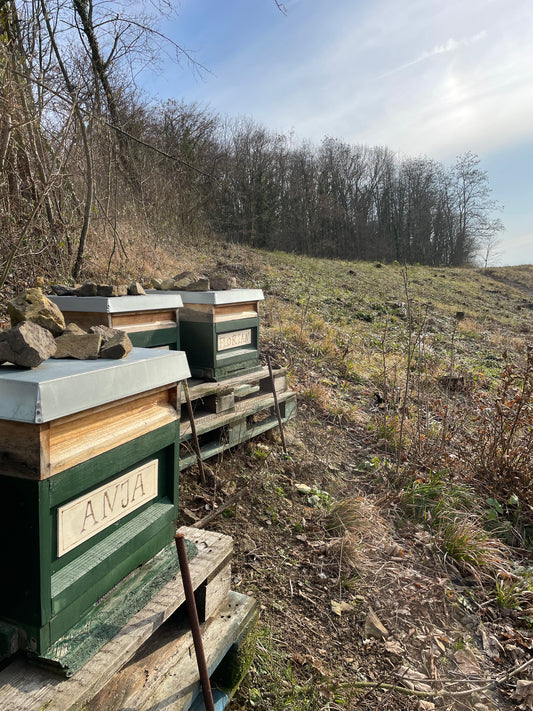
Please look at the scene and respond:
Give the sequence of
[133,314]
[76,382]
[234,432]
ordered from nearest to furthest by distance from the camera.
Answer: [76,382] → [133,314] → [234,432]

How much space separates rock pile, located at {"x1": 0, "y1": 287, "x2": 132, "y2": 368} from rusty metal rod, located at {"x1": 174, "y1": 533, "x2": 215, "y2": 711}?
552 millimetres

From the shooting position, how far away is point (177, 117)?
1356 centimetres

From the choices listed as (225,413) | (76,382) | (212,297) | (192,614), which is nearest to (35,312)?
(76,382)

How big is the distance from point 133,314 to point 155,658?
65.4 inches

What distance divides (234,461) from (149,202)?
7.27m

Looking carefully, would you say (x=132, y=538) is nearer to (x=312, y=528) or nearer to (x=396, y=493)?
(x=312, y=528)

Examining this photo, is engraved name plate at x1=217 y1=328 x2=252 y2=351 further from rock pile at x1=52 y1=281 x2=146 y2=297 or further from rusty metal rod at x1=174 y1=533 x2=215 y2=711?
rusty metal rod at x1=174 y1=533 x2=215 y2=711

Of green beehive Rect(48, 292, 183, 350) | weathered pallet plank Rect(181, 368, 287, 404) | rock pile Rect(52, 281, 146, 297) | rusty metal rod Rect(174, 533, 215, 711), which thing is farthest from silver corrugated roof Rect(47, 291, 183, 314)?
rusty metal rod Rect(174, 533, 215, 711)

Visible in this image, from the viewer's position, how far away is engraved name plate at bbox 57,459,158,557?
1.10 m

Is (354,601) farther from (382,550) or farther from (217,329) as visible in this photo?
(217,329)

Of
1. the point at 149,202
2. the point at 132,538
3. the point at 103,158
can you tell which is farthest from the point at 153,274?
the point at 132,538

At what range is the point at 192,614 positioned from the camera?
1219mm

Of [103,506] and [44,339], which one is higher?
[44,339]

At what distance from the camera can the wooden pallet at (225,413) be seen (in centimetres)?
303
